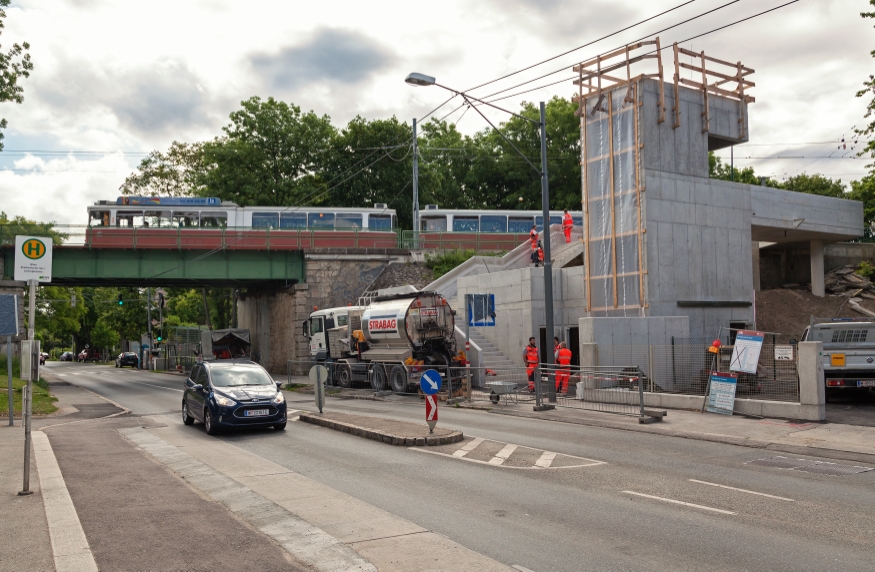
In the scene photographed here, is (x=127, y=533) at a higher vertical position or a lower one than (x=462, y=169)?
lower

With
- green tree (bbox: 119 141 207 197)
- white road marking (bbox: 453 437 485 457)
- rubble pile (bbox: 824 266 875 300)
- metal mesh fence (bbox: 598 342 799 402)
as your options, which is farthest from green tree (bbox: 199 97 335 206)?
white road marking (bbox: 453 437 485 457)

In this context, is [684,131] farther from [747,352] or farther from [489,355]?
[747,352]

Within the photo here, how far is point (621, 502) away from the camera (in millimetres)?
9180

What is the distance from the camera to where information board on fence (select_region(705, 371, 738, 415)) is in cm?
1758

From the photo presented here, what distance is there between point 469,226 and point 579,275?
1978cm

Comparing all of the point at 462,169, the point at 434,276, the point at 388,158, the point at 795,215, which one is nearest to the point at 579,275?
the point at 795,215

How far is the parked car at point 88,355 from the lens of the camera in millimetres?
104688

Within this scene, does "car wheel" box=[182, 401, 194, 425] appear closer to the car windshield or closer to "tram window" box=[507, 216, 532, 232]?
the car windshield

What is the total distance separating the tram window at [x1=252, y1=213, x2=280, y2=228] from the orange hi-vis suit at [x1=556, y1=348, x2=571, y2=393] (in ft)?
87.8

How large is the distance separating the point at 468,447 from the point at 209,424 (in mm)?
6264

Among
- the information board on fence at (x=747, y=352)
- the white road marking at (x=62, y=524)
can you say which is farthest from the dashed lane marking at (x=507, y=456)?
the information board on fence at (x=747, y=352)

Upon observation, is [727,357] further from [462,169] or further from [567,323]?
[462,169]

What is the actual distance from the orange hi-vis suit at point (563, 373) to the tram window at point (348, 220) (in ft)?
83.0

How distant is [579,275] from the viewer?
1134 inches
